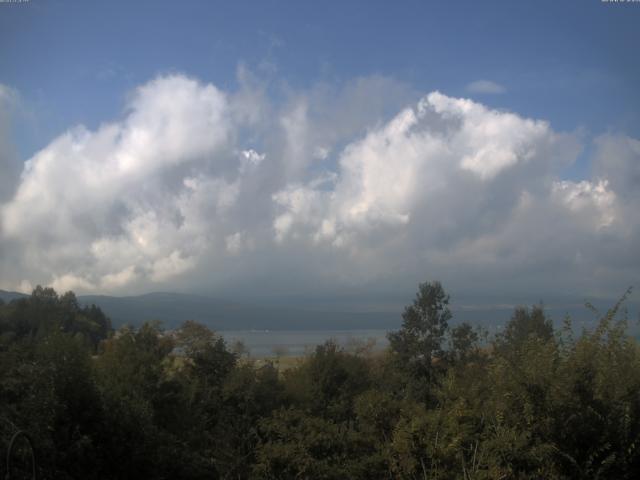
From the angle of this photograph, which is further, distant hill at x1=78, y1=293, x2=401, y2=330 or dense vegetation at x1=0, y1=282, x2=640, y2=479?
distant hill at x1=78, y1=293, x2=401, y2=330

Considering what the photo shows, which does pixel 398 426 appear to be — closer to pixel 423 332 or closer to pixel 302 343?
pixel 423 332

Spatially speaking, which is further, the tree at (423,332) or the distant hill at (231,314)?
the distant hill at (231,314)

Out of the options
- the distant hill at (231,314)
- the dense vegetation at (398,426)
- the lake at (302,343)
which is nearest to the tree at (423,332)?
the lake at (302,343)

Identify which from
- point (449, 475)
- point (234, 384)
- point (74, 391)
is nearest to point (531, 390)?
point (449, 475)

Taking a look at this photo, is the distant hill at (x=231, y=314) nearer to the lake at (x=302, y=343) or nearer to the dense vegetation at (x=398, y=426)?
the lake at (x=302, y=343)

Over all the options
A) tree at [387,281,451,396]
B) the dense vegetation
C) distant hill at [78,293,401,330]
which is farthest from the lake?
distant hill at [78,293,401,330]

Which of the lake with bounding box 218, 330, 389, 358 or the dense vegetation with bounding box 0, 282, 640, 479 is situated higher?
the dense vegetation with bounding box 0, 282, 640, 479

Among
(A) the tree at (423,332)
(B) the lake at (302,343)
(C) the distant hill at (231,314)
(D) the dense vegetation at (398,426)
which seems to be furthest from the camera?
(C) the distant hill at (231,314)

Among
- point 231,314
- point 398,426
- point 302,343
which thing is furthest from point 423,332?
point 231,314

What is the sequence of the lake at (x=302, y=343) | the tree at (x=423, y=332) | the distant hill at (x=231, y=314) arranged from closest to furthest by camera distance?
the lake at (x=302, y=343)
the tree at (x=423, y=332)
the distant hill at (x=231, y=314)

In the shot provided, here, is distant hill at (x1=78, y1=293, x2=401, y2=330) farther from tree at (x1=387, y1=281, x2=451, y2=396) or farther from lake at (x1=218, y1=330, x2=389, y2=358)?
tree at (x1=387, y1=281, x2=451, y2=396)

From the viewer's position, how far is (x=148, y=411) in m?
10.1

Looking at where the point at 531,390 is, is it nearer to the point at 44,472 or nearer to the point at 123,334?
the point at 44,472

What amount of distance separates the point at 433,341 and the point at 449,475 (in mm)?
27217
